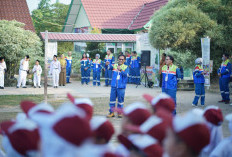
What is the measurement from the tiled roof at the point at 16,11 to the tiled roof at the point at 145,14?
8.99m

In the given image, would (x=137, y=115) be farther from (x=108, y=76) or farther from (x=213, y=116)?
(x=108, y=76)

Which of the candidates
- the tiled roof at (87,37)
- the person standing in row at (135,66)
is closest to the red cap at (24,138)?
the person standing in row at (135,66)

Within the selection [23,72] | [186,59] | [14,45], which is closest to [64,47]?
[14,45]

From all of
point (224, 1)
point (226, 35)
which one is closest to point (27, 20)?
point (226, 35)

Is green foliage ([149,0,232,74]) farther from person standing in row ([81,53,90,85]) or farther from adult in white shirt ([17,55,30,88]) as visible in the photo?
adult in white shirt ([17,55,30,88])

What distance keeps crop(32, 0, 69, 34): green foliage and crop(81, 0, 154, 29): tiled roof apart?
11080 mm

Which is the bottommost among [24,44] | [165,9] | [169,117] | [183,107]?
[183,107]

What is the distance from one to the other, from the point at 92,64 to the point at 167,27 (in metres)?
6.33

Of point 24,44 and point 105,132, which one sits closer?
point 105,132

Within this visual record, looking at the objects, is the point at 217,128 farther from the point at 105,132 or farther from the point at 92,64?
the point at 92,64

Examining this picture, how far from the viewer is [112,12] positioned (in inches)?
1412

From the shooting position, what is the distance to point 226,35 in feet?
62.0

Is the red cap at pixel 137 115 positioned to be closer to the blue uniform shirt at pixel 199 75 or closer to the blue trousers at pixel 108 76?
the blue uniform shirt at pixel 199 75

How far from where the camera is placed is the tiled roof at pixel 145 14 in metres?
31.6
